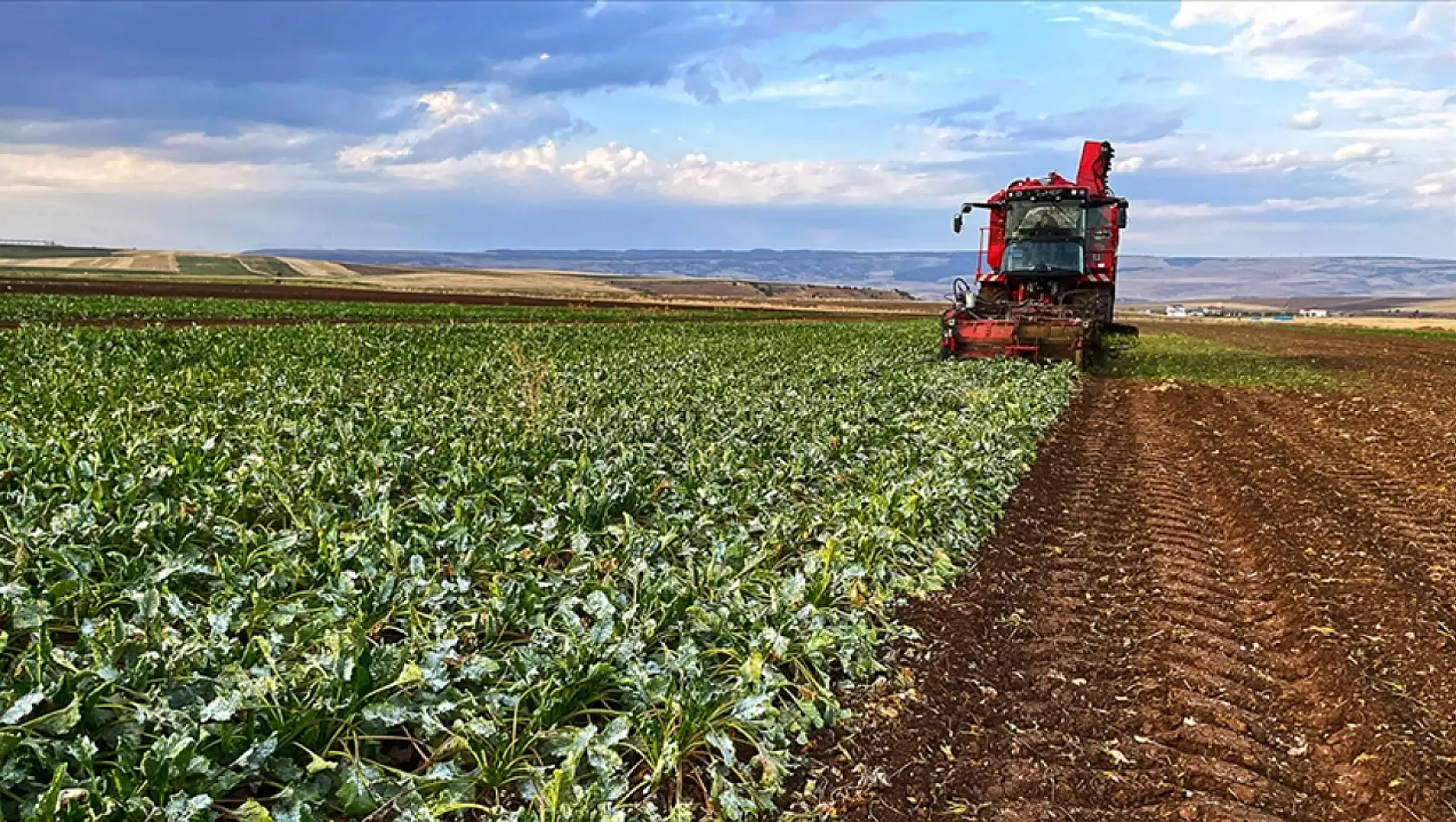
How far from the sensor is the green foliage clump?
64.6ft

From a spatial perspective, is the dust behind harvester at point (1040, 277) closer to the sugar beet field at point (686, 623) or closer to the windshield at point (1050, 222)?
the windshield at point (1050, 222)

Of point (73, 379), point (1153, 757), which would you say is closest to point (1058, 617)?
point (1153, 757)

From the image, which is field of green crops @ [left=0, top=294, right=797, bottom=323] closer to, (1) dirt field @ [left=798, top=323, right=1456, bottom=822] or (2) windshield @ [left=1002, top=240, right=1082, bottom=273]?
(2) windshield @ [left=1002, top=240, right=1082, bottom=273]

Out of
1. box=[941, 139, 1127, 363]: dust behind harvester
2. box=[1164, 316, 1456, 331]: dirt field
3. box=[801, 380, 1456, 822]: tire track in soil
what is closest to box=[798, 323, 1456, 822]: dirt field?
box=[801, 380, 1456, 822]: tire track in soil

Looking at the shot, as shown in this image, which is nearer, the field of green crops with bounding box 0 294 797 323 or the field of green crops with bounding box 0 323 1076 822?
the field of green crops with bounding box 0 323 1076 822

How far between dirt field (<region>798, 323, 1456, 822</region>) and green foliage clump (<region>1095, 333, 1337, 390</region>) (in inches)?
424

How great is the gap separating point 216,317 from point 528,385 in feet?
88.9

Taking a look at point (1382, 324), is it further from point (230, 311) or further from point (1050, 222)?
point (230, 311)

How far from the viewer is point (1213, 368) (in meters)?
23.1

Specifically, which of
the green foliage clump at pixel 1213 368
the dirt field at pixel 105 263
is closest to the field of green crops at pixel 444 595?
the green foliage clump at pixel 1213 368

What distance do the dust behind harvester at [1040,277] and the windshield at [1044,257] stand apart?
0.02m

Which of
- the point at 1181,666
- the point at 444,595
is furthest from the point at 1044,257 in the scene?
the point at 444,595

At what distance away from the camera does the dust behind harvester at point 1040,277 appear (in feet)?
62.8

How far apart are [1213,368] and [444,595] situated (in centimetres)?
2281
